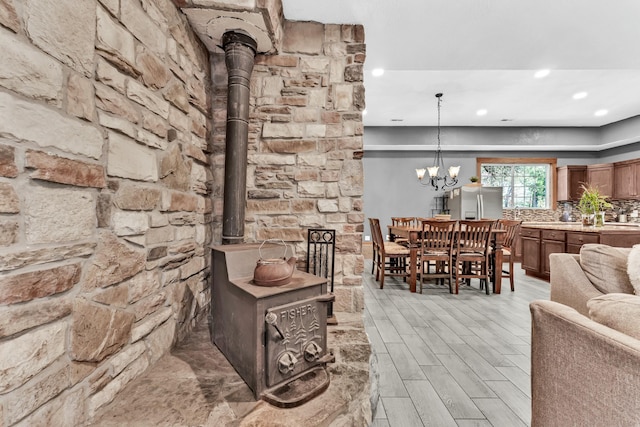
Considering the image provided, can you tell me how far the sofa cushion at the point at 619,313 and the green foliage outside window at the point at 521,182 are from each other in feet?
21.3

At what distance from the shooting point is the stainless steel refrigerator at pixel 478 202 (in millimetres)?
5848

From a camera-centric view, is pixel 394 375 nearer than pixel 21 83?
No

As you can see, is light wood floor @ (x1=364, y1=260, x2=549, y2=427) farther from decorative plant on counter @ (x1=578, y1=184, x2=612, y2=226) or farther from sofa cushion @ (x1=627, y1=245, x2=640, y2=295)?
decorative plant on counter @ (x1=578, y1=184, x2=612, y2=226)

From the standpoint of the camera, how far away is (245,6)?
1510 mm

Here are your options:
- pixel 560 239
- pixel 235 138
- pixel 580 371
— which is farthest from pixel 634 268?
pixel 560 239

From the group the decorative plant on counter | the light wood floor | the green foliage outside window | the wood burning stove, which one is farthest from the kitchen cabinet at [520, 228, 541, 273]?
the wood burning stove

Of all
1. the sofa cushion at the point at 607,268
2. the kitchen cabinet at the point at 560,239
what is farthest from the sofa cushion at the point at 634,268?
the kitchen cabinet at the point at 560,239

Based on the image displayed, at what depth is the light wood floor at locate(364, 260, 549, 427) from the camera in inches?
61.2

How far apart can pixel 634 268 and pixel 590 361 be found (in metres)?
0.74

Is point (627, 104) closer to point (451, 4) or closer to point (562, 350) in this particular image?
point (451, 4)

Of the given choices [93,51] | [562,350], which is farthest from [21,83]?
[562,350]

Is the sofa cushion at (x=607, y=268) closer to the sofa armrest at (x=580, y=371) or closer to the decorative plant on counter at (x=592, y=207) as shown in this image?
the sofa armrest at (x=580, y=371)

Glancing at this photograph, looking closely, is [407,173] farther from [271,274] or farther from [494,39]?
[271,274]

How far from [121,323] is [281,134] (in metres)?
1.41
